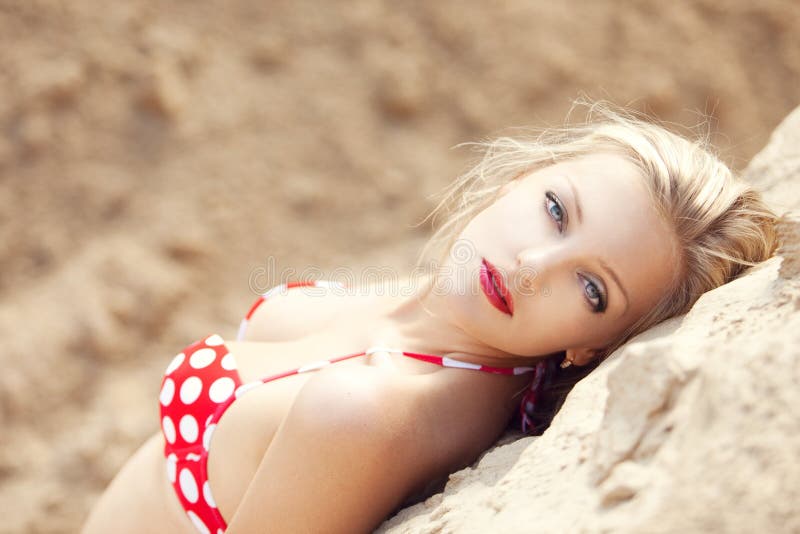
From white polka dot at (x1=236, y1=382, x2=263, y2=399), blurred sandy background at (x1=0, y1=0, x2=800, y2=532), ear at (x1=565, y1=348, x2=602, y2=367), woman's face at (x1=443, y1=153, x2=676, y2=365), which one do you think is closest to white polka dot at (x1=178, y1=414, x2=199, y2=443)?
white polka dot at (x1=236, y1=382, x2=263, y2=399)

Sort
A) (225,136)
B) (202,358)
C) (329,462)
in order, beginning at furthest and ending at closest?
1. (225,136)
2. (202,358)
3. (329,462)

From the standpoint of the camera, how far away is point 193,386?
1.45 m

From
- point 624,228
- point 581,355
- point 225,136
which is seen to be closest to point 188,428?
point 581,355

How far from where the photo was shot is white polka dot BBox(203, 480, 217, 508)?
137cm

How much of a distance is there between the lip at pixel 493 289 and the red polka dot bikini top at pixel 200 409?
0.15 m

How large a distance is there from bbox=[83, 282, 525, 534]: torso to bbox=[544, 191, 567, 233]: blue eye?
35 centimetres

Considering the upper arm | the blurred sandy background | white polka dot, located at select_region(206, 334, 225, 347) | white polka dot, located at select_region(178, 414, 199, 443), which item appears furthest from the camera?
the blurred sandy background

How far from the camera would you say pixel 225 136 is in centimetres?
266

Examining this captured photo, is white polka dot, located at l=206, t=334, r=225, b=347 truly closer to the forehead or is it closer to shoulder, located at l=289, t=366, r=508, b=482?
shoulder, located at l=289, t=366, r=508, b=482

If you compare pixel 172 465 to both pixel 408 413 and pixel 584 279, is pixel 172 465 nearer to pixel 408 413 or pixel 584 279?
pixel 408 413

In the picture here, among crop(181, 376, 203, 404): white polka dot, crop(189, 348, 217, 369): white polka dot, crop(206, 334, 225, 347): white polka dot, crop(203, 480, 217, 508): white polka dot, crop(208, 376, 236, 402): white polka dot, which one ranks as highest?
crop(206, 334, 225, 347): white polka dot

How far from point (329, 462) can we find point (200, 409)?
38cm

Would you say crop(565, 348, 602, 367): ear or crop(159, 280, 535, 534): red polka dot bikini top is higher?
crop(159, 280, 535, 534): red polka dot bikini top

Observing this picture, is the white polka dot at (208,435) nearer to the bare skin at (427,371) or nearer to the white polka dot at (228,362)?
the bare skin at (427,371)
